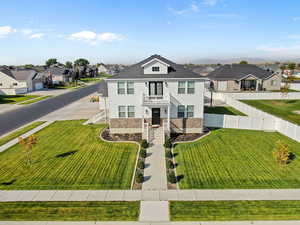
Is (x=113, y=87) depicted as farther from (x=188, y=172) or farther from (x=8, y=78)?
(x=8, y=78)

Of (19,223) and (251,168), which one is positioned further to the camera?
(251,168)

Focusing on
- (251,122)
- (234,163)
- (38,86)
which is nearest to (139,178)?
(234,163)

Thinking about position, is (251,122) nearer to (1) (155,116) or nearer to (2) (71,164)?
(1) (155,116)

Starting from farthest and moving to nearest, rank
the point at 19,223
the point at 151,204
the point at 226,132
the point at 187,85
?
the point at 226,132 < the point at 187,85 < the point at 151,204 < the point at 19,223

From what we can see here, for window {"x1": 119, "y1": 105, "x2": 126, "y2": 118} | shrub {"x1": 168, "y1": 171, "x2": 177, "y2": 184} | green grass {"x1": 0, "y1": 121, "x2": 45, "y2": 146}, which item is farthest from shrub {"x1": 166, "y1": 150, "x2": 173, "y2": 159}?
green grass {"x1": 0, "y1": 121, "x2": 45, "y2": 146}

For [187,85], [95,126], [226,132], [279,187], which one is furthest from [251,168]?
[95,126]

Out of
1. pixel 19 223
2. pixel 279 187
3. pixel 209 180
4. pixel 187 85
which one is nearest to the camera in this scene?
pixel 19 223
